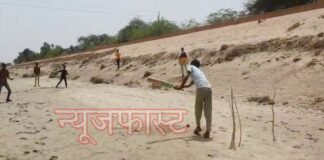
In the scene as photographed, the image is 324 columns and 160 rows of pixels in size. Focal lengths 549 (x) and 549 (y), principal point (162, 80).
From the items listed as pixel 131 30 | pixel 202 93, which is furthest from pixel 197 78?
pixel 131 30

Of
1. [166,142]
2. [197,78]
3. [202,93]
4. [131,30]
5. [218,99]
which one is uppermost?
[131,30]

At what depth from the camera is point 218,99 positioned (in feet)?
69.6

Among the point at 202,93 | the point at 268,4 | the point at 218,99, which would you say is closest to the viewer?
the point at 202,93

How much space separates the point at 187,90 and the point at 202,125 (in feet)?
40.6

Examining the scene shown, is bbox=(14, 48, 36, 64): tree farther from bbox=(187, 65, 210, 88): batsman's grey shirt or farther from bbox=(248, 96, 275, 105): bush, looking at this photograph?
bbox=(187, 65, 210, 88): batsman's grey shirt

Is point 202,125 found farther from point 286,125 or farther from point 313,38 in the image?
point 313,38

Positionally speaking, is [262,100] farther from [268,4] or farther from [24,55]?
[24,55]

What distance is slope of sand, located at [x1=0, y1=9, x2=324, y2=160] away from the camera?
9.99 meters

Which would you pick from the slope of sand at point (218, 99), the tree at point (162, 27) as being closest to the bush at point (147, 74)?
the slope of sand at point (218, 99)

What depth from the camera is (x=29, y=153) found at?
974 cm

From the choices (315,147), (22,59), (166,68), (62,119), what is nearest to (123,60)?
(166,68)

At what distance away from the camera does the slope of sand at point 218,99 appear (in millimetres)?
9992

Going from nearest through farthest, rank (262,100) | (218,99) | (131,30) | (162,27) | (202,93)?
(202,93), (262,100), (218,99), (162,27), (131,30)

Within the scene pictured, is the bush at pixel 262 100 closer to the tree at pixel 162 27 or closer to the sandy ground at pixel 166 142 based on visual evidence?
the sandy ground at pixel 166 142
